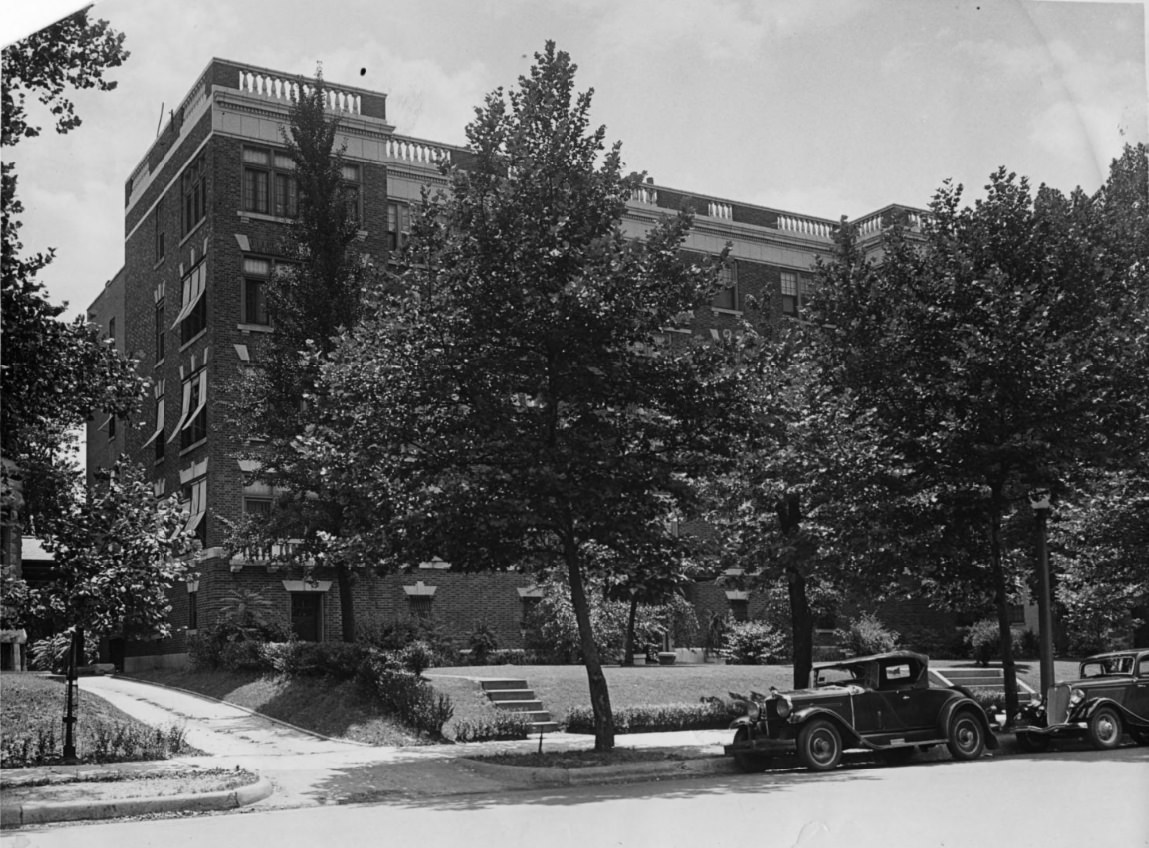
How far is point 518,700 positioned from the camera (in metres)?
21.6

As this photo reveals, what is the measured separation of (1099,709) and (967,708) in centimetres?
201

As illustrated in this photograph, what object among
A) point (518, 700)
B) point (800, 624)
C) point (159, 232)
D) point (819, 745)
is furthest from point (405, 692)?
point (159, 232)

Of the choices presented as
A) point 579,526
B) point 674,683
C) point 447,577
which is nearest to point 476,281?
point 579,526

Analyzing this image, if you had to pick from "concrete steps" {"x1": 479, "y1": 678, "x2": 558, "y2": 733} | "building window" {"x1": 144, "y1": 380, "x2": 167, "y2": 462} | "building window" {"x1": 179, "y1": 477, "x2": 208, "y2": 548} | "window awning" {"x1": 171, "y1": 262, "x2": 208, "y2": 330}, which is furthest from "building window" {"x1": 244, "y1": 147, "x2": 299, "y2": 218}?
"concrete steps" {"x1": 479, "y1": 678, "x2": 558, "y2": 733}

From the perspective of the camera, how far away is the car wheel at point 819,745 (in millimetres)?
15594

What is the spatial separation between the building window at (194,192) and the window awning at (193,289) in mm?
1226

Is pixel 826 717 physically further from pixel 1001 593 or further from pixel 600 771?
pixel 1001 593

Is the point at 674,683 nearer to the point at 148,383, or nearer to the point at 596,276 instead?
the point at 596,276

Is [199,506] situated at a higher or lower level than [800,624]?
higher

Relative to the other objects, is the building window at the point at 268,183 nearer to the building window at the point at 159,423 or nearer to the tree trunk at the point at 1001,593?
the building window at the point at 159,423

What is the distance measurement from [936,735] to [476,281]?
8747 millimetres

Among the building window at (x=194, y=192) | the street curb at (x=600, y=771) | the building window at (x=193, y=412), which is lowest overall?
the street curb at (x=600, y=771)

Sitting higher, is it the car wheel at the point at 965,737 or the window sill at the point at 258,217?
the window sill at the point at 258,217

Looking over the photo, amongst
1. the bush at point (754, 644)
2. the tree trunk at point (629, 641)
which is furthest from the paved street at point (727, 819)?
the bush at point (754, 644)
